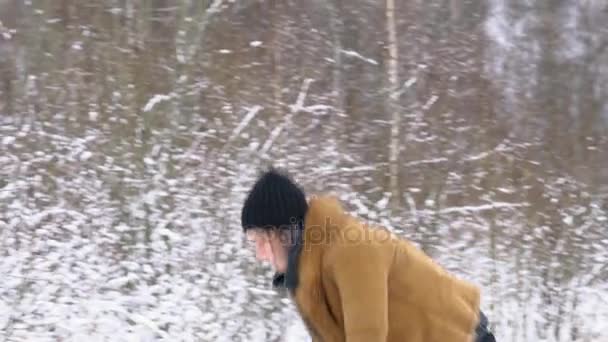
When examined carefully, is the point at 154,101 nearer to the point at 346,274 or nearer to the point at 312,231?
A: the point at 312,231

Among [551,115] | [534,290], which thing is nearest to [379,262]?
[534,290]

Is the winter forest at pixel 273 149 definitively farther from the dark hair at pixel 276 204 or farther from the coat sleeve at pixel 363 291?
the coat sleeve at pixel 363 291

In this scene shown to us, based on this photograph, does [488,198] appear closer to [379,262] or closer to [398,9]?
[398,9]

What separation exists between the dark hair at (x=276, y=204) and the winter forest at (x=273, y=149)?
3.40 metres

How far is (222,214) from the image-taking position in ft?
19.1

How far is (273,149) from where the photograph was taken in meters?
6.23

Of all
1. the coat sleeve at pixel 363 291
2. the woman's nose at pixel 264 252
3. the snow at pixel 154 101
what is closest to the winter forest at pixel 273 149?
the snow at pixel 154 101

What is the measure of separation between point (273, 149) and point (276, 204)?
4.19m

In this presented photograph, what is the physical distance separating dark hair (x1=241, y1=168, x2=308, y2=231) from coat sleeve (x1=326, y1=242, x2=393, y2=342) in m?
0.20

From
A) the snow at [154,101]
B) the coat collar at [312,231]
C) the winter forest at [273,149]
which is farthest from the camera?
the snow at [154,101]

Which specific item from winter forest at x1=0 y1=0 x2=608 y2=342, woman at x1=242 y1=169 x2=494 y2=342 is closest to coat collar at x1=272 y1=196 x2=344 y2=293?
woman at x1=242 y1=169 x2=494 y2=342

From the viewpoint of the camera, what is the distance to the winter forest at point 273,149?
5473 mm

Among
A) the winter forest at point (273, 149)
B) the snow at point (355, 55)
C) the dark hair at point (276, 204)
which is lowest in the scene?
the winter forest at point (273, 149)

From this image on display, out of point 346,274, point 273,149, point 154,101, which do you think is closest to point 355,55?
point 273,149
